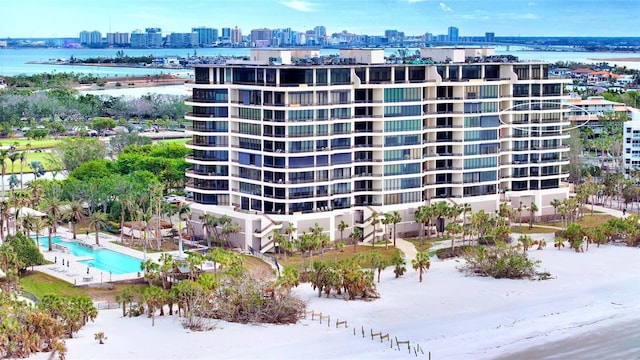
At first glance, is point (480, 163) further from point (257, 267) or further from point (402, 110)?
point (257, 267)

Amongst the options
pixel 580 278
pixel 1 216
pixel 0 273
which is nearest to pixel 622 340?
pixel 580 278

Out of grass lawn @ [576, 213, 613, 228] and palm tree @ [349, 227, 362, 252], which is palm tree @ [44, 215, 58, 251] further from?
grass lawn @ [576, 213, 613, 228]

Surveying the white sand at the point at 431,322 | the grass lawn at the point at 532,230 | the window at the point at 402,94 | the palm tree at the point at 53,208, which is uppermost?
the window at the point at 402,94

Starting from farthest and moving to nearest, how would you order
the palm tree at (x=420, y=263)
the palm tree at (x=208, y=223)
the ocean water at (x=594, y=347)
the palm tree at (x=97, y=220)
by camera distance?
the palm tree at (x=97, y=220) → the palm tree at (x=208, y=223) → the palm tree at (x=420, y=263) → the ocean water at (x=594, y=347)

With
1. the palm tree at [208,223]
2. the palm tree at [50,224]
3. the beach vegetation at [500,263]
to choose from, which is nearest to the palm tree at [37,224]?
the palm tree at [50,224]

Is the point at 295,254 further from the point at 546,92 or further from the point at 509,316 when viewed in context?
the point at 546,92

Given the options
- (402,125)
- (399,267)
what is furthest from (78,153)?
(399,267)

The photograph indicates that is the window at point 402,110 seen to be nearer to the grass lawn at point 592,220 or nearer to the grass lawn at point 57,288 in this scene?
the grass lawn at point 592,220
